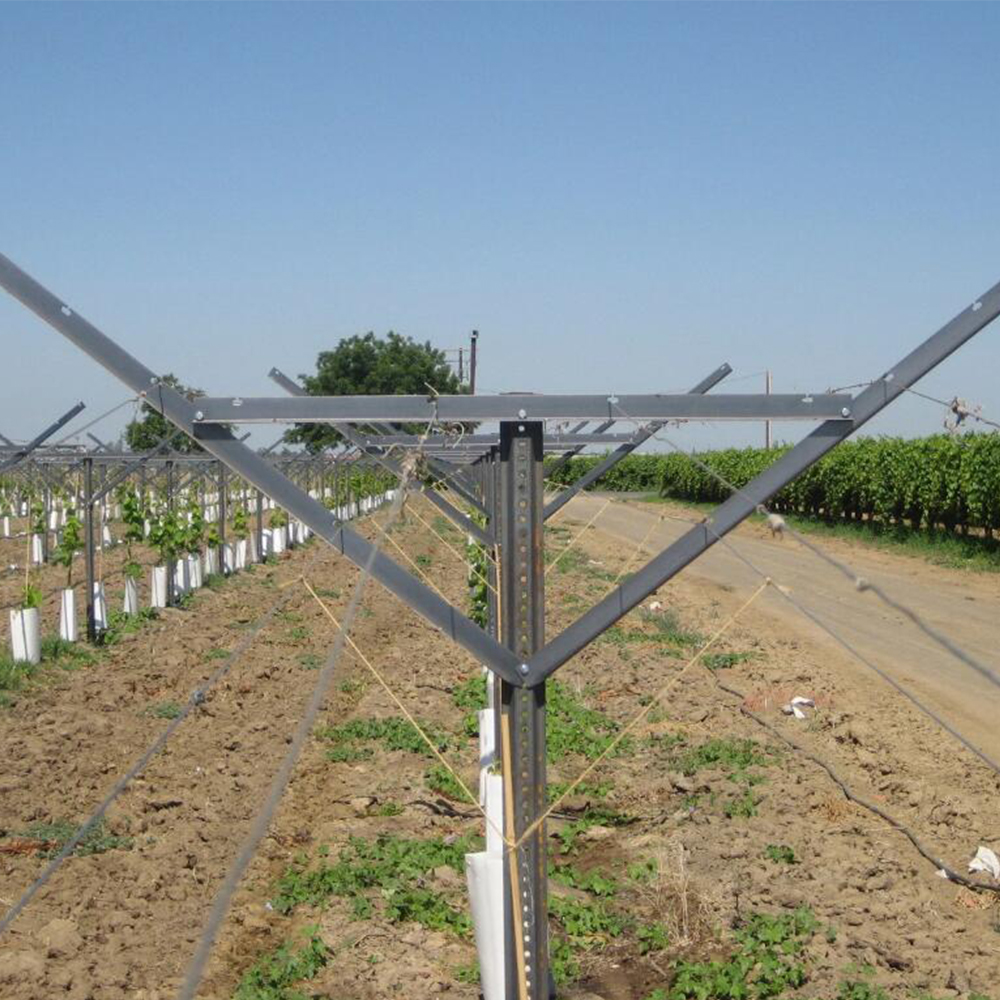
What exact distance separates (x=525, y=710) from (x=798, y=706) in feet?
24.1

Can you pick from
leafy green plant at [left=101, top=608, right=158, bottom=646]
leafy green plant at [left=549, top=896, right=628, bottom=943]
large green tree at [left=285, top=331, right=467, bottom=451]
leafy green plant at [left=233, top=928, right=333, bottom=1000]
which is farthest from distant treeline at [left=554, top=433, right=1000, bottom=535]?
A: large green tree at [left=285, top=331, right=467, bottom=451]

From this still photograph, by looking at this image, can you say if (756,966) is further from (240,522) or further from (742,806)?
(240,522)

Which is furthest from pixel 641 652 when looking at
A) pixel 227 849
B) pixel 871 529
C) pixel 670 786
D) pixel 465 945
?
pixel 871 529

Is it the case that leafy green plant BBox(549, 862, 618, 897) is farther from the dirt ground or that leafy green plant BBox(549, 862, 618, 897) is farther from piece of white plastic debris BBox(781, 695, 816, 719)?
piece of white plastic debris BBox(781, 695, 816, 719)

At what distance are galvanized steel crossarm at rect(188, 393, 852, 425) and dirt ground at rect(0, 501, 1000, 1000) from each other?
196cm

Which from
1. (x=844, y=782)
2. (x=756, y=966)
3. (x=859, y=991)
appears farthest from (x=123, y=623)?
(x=859, y=991)

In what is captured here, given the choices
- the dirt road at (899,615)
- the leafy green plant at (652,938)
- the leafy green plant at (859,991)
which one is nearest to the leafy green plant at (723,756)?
the dirt road at (899,615)

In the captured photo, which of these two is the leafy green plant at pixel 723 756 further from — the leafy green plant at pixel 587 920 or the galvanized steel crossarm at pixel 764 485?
the galvanized steel crossarm at pixel 764 485

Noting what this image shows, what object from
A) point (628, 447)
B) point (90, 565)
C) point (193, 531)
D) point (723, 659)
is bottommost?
point (723, 659)

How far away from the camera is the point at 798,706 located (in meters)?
11.3

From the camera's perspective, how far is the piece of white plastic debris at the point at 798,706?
1101cm

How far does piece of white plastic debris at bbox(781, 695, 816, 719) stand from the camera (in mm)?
11008

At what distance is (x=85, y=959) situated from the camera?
19.8 ft

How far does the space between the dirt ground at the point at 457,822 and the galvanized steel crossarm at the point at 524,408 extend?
196 cm
